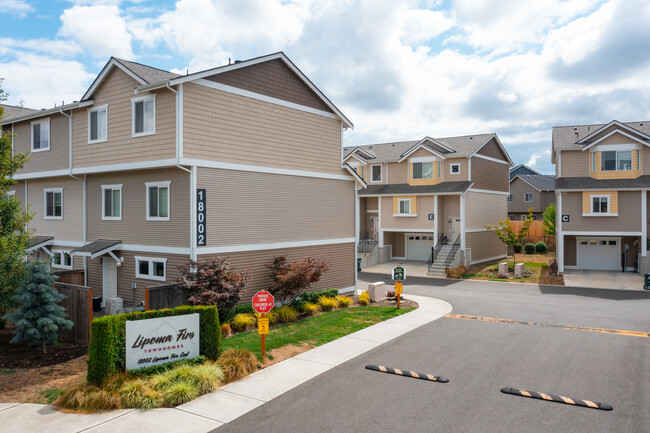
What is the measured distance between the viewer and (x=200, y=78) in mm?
17516

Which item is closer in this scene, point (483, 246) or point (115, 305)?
point (115, 305)

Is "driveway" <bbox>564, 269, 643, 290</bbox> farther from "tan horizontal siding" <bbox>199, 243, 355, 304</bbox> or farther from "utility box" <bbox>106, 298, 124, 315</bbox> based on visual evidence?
"utility box" <bbox>106, 298, 124, 315</bbox>

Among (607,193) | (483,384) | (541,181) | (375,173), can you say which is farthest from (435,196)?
(541,181)

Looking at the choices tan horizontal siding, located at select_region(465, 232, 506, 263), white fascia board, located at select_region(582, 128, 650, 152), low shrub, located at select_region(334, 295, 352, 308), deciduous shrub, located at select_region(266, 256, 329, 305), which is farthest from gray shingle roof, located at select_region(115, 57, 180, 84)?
white fascia board, located at select_region(582, 128, 650, 152)

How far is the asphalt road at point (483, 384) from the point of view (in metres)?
9.10

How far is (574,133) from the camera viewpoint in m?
34.9

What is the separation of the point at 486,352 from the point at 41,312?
517 inches

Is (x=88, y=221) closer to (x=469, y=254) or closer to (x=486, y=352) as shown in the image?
(x=486, y=352)

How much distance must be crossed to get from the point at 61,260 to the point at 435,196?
25224 millimetres

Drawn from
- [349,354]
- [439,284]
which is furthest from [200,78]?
[439,284]

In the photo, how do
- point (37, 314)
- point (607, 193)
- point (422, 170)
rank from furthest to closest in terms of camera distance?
point (422, 170)
point (607, 193)
point (37, 314)

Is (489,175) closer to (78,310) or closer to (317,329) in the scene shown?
(317,329)

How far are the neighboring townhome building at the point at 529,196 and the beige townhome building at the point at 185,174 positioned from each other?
42.2m

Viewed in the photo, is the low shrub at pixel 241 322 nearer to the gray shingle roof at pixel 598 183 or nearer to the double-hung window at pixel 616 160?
the gray shingle roof at pixel 598 183
